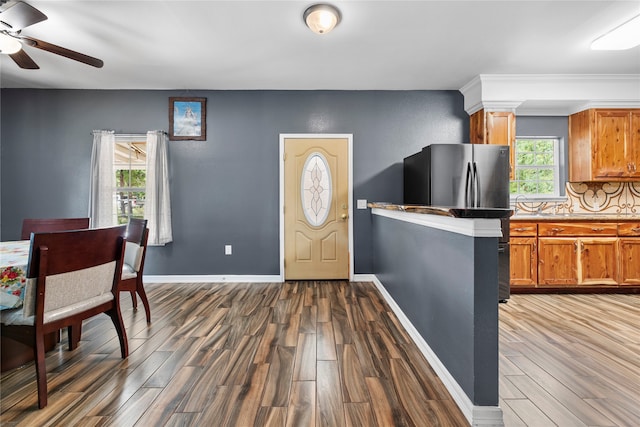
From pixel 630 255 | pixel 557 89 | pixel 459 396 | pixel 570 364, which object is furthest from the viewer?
pixel 557 89

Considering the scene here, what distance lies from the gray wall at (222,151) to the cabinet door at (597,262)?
6.11ft

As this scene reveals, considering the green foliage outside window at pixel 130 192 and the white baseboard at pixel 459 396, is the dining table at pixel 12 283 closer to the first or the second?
the white baseboard at pixel 459 396

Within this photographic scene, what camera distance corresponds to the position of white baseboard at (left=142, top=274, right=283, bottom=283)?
3822 millimetres

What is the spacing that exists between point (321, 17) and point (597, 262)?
391 centimetres

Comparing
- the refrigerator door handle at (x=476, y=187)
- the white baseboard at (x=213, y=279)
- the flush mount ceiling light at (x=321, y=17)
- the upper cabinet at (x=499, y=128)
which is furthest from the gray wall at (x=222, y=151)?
the flush mount ceiling light at (x=321, y=17)

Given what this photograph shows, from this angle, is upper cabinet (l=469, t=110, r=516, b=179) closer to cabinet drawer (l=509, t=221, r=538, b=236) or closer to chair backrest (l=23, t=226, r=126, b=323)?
cabinet drawer (l=509, t=221, r=538, b=236)

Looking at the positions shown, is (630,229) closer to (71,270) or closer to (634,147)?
(634,147)

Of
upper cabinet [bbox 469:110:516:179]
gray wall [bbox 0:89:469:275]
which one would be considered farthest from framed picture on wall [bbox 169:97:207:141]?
upper cabinet [bbox 469:110:516:179]

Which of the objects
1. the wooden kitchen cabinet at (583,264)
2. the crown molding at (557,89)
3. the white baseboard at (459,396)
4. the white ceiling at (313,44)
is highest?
the white ceiling at (313,44)

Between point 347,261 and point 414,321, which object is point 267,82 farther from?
point 414,321

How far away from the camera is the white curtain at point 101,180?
363 centimetres

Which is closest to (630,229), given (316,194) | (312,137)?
(316,194)

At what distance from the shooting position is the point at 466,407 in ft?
4.53

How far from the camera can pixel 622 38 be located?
2.60m
